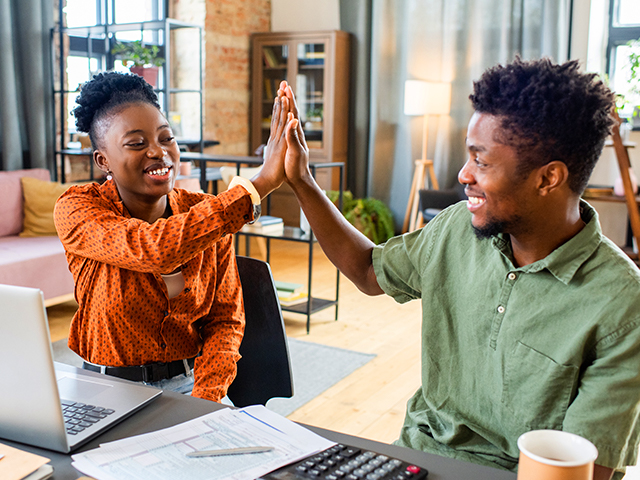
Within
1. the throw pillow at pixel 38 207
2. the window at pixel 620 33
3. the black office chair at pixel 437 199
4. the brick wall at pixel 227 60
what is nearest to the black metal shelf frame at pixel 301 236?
the throw pillow at pixel 38 207

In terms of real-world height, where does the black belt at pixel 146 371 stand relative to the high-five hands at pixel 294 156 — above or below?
below

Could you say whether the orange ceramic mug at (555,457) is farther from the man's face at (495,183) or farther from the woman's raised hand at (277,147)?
the woman's raised hand at (277,147)

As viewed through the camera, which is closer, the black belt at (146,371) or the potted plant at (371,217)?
the black belt at (146,371)

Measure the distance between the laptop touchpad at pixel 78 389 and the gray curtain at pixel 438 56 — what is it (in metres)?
4.99

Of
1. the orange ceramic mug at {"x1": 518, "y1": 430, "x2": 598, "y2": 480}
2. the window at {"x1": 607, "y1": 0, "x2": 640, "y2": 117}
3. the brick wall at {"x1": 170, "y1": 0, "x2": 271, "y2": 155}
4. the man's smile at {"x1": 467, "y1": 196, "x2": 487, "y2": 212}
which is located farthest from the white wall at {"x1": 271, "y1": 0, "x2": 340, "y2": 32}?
the orange ceramic mug at {"x1": 518, "y1": 430, "x2": 598, "y2": 480}

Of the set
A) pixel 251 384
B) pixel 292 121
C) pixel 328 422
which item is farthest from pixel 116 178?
pixel 328 422

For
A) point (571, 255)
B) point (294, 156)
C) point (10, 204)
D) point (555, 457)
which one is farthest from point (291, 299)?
point (555, 457)

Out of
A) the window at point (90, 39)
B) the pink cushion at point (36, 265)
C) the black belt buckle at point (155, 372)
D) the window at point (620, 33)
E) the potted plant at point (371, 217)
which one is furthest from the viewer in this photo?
the potted plant at point (371, 217)

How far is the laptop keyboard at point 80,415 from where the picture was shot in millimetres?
956

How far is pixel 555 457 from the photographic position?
0.69 meters

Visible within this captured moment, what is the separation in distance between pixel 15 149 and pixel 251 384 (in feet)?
11.3

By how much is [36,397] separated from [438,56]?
5.51m

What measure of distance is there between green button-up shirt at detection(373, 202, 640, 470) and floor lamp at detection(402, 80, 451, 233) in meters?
4.29

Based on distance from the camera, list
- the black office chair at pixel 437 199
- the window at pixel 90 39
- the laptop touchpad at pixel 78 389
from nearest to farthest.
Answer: the laptop touchpad at pixel 78 389 < the window at pixel 90 39 < the black office chair at pixel 437 199
